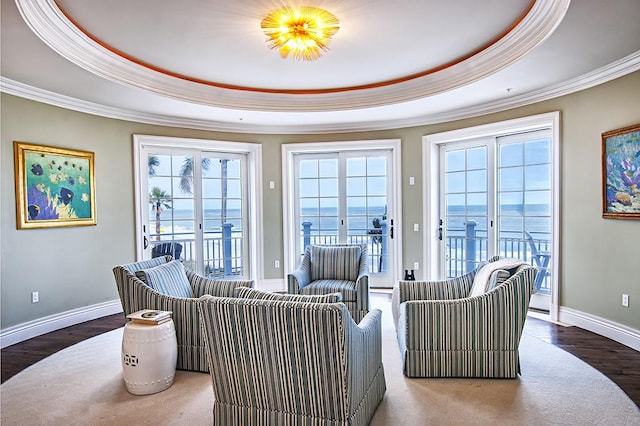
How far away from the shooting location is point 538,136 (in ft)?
15.2

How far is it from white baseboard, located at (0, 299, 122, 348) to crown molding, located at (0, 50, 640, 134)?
228 cm

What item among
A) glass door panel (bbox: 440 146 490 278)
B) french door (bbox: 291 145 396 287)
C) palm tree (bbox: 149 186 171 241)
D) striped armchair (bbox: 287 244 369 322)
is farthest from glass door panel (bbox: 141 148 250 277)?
glass door panel (bbox: 440 146 490 278)

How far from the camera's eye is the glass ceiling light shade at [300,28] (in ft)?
9.70

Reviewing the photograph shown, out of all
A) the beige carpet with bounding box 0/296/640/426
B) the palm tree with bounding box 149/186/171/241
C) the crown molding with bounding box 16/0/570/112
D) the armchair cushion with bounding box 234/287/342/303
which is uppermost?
the crown molding with bounding box 16/0/570/112

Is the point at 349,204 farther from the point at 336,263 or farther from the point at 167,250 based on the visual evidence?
the point at 167,250

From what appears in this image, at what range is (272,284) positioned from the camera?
6.13 metres

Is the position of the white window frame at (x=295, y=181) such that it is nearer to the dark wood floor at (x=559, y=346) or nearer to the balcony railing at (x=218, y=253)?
the balcony railing at (x=218, y=253)

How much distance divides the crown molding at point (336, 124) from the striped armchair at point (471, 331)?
86.3 inches

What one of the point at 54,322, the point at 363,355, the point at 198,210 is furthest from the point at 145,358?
the point at 198,210

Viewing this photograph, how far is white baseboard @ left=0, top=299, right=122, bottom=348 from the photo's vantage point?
12.6 ft

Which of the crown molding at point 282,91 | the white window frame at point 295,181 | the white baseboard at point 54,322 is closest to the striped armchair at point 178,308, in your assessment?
the white baseboard at point 54,322

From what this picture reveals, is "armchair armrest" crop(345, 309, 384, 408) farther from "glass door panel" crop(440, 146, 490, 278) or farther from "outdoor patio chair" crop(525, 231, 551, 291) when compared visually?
"glass door panel" crop(440, 146, 490, 278)

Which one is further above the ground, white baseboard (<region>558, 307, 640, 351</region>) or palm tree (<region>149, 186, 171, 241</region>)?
palm tree (<region>149, 186, 171, 241</region>)

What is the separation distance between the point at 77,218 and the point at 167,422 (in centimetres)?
302
